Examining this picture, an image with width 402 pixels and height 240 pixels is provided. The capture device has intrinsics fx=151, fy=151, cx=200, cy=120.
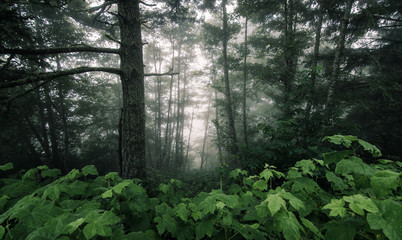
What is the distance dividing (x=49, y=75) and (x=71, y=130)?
9859mm

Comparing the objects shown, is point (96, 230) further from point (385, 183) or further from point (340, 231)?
point (385, 183)

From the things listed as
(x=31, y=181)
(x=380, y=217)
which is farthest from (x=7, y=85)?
(x=380, y=217)

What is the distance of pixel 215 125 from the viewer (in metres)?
9.16

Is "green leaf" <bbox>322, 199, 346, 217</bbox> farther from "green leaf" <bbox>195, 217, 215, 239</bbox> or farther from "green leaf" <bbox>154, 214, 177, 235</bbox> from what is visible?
"green leaf" <bbox>154, 214, 177, 235</bbox>

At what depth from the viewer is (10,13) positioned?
11.5 feet

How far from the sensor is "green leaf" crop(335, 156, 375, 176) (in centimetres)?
111

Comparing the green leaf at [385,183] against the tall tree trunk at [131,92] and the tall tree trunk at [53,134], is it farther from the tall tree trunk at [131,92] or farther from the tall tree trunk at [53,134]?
the tall tree trunk at [53,134]

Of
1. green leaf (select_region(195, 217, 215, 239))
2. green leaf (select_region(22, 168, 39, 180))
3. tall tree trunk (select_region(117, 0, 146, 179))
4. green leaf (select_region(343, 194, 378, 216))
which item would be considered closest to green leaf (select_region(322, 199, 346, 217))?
green leaf (select_region(343, 194, 378, 216))

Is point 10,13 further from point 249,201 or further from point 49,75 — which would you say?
point 249,201

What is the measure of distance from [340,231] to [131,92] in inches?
160

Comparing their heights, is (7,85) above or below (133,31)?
below

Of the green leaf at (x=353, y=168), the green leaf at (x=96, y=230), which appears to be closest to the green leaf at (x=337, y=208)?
the green leaf at (x=353, y=168)

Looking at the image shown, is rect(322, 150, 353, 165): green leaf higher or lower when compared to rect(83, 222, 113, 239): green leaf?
higher

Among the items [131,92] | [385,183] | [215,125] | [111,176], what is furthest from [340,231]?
[215,125]
